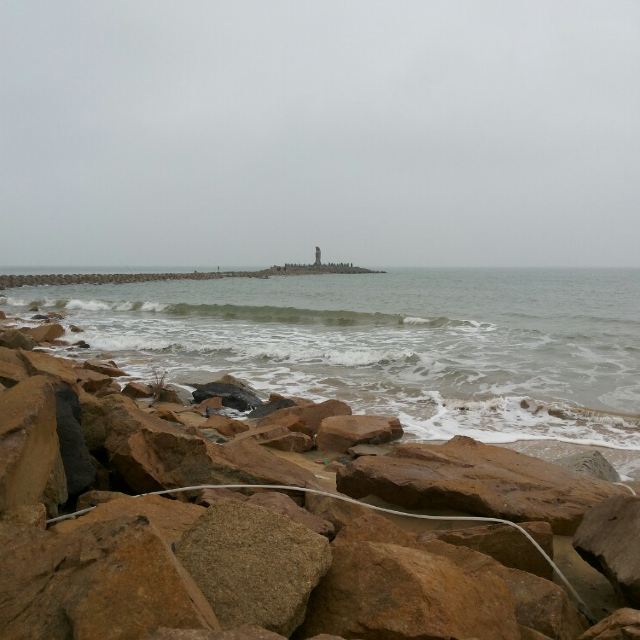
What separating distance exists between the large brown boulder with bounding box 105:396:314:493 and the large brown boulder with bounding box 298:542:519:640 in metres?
1.62

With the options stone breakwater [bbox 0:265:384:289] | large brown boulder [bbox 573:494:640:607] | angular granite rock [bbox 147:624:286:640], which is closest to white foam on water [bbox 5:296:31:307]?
stone breakwater [bbox 0:265:384:289]

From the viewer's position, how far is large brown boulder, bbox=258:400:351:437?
270 inches

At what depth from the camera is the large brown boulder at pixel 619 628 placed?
1976 millimetres

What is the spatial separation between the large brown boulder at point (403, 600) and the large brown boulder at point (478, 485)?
137 cm

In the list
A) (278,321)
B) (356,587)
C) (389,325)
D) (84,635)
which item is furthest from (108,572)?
(278,321)

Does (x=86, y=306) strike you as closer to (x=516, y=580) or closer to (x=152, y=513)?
(x=152, y=513)

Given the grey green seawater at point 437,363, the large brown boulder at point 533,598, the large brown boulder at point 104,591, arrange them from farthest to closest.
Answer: the grey green seawater at point 437,363 → the large brown boulder at point 533,598 → the large brown boulder at point 104,591

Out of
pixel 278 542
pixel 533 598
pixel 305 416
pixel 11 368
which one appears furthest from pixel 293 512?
pixel 305 416

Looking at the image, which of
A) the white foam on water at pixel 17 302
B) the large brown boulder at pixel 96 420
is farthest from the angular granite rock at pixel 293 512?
the white foam on water at pixel 17 302

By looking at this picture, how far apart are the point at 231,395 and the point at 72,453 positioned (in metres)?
5.17

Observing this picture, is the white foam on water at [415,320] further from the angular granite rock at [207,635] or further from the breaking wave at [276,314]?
the angular granite rock at [207,635]

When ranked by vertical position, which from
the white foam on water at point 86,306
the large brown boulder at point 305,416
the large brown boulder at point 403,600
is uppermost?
the large brown boulder at point 403,600

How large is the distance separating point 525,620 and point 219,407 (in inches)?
251

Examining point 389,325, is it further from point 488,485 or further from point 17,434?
point 17,434
